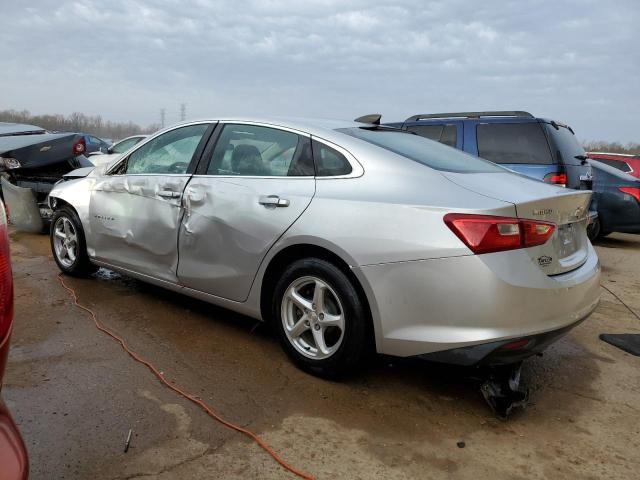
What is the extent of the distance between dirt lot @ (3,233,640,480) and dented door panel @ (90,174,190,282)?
455mm

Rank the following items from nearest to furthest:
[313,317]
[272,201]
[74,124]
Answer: [313,317], [272,201], [74,124]

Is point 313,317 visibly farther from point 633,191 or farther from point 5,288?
point 633,191

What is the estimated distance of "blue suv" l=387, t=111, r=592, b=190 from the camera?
631 centimetres

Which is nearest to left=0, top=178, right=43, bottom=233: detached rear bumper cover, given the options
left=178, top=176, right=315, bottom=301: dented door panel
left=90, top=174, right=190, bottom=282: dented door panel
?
left=90, top=174, right=190, bottom=282: dented door panel

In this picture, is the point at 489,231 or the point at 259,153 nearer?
the point at 489,231

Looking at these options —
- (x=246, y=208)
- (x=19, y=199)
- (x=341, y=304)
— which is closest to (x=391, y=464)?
(x=341, y=304)

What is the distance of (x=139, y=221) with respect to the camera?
408cm

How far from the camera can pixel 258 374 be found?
3201 millimetres

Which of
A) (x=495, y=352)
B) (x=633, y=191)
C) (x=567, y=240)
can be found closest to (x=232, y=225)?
(x=495, y=352)

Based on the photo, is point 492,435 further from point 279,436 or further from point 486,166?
point 486,166

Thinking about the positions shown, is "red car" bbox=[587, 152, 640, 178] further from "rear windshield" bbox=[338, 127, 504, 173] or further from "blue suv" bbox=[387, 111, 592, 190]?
"rear windshield" bbox=[338, 127, 504, 173]

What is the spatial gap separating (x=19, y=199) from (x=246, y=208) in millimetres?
5040

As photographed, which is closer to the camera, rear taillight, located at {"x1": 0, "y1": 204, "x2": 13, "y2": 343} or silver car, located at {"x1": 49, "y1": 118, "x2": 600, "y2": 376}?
rear taillight, located at {"x1": 0, "y1": 204, "x2": 13, "y2": 343}

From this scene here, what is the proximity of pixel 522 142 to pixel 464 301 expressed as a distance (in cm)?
467
